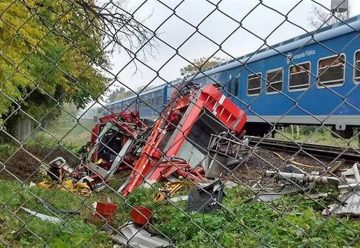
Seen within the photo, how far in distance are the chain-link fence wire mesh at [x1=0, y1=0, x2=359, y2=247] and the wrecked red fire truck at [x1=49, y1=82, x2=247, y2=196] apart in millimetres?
44

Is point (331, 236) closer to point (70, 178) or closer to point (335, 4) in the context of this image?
point (335, 4)

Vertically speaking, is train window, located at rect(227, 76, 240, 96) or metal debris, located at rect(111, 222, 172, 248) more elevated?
train window, located at rect(227, 76, 240, 96)

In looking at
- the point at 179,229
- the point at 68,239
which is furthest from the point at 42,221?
the point at 179,229

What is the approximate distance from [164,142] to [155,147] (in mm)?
1303

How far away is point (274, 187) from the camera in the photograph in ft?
19.2

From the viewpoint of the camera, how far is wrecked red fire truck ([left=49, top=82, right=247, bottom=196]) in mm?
6816

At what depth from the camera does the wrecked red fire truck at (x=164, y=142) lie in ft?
22.4

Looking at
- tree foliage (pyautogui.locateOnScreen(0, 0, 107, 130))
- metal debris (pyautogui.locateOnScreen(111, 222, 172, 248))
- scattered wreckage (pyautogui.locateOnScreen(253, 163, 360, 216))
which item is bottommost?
metal debris (pyautogui.locateOnScreen(111, 222, 172, 248))

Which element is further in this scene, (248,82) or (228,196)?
(248,82)

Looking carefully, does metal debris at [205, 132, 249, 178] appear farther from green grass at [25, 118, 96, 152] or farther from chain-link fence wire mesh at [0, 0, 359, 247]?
green grass at [25, 118, 96, 152]

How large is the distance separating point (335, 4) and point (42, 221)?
2636 mm

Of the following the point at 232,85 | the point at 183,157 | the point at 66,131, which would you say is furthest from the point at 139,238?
the point at 183,157

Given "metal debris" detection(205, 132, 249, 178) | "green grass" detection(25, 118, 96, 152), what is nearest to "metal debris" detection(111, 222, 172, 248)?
"green grass" detection(25, 118, 96, 152)

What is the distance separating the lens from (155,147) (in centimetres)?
622
